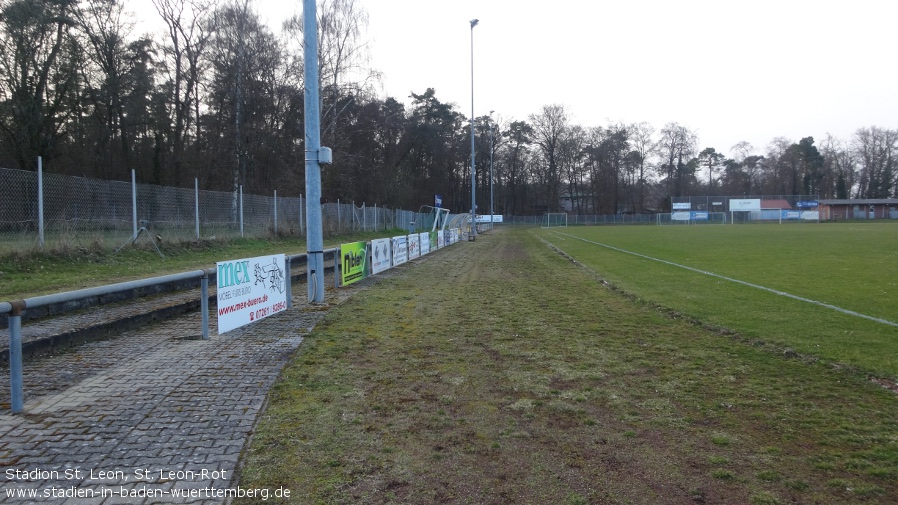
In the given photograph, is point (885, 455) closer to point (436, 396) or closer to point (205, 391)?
point (436, 396)

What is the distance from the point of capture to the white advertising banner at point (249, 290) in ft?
24.4

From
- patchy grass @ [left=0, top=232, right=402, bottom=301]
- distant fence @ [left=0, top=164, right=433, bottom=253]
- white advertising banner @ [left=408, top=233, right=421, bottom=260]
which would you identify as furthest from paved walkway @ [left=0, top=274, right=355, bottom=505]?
white advertising banner @ [left=408, top=233, right=421, bottom=260]

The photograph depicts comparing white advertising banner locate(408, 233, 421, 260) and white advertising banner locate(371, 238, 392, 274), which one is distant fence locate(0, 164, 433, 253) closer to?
white advertising banner locate(408, 233, 421, 260)

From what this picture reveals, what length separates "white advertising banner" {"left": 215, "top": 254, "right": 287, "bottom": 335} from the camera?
24.4 feet

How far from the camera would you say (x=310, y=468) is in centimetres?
355

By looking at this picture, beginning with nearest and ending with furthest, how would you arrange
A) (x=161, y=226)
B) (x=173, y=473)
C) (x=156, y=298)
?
(x=173, y=473) < (x=156, y=298) < (x=161, y=226)

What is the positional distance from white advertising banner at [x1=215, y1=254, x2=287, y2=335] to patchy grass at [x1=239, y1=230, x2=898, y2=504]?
1190 mm

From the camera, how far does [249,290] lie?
8266 millimetres

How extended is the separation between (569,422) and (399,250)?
1616 centimetres

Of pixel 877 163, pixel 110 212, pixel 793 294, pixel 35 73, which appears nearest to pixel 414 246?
pixel 110 212

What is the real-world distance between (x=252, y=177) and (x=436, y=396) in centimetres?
3349

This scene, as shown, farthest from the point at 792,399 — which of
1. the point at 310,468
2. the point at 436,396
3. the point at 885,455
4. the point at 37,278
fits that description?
the point at 37,278

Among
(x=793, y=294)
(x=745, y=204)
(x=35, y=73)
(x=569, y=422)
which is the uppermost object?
(x=35, y=73)

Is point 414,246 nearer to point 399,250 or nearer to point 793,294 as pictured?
point 399,250
